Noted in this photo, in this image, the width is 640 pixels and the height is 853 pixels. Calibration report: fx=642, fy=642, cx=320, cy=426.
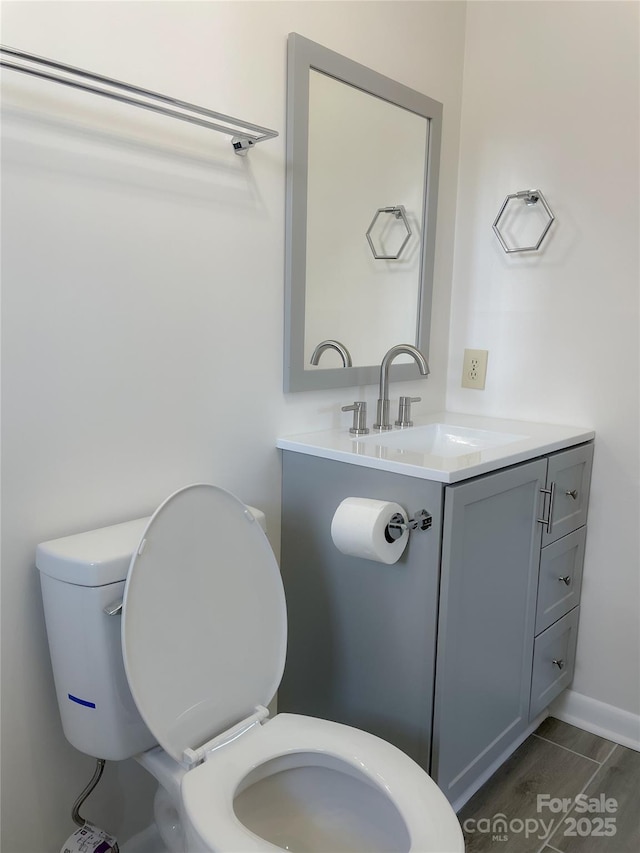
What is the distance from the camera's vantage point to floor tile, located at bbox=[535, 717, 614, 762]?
179cm

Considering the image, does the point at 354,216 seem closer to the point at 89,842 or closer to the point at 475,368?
the point at 475,368

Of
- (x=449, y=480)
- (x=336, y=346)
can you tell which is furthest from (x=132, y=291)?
(x=449, y=480)

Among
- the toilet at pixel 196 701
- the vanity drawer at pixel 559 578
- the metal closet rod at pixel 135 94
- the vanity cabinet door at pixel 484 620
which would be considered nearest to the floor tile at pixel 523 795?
the vanity cabinet door at pixel 484 620

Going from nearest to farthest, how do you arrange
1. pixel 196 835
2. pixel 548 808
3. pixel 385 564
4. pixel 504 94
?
pixel 196 835 → pixel 385 564 → pixel 548 808 → pixel 504 94

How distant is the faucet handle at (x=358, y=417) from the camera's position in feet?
5.54

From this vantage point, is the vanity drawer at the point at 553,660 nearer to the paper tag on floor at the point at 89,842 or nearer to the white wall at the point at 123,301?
the white wall at the point at 123,301

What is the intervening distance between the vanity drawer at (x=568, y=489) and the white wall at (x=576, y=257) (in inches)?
2.1

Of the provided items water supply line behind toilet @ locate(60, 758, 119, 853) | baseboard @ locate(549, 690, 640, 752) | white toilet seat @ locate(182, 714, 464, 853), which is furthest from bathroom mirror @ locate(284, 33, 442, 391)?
baseboard @ locate(549, 690, 640, 752)

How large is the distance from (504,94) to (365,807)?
189 cm

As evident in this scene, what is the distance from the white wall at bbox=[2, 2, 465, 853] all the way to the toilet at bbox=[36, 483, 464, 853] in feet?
0.37

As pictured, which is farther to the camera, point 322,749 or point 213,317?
point 213,317

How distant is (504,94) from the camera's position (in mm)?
1911

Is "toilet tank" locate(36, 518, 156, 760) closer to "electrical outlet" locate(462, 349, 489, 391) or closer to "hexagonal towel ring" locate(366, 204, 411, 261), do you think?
"hexagonal towel ring" locate(366, 204, 411, 261)

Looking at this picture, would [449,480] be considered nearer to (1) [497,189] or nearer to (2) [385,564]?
(2) [385,564]
